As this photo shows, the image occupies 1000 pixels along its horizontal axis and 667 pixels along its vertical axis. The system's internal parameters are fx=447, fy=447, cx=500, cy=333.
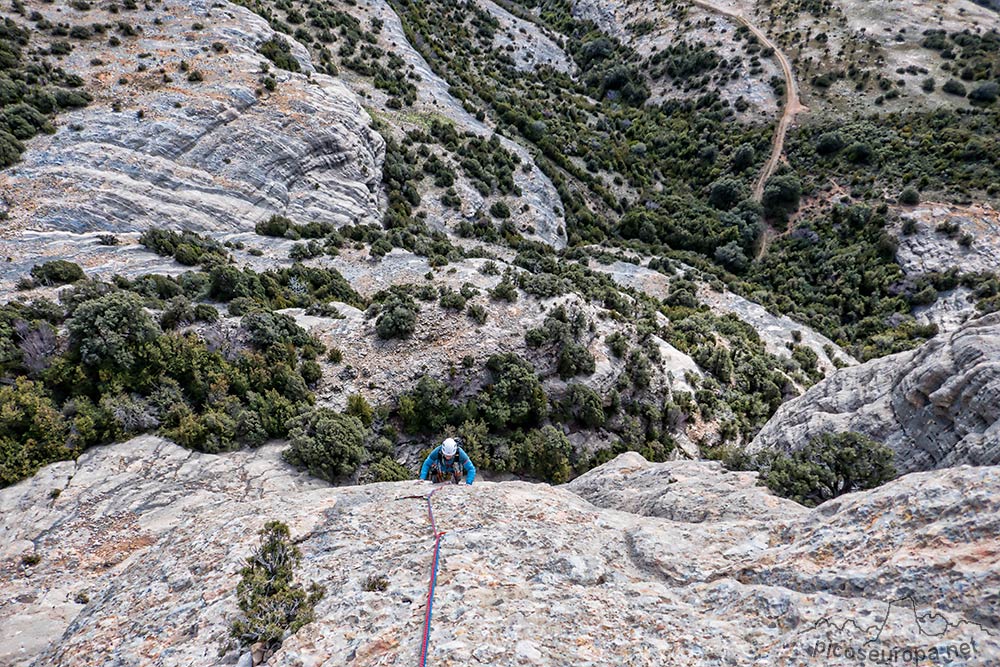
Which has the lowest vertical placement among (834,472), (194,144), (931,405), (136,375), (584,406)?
(584,406)

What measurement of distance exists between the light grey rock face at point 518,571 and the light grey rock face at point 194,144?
2285 centimetres

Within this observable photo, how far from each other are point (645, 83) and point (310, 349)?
82267mm

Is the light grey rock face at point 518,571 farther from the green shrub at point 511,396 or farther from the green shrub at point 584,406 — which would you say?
the green shrub at point 584,406

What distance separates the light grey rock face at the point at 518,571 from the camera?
7044 millimetres

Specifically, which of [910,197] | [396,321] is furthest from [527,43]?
[396,321]

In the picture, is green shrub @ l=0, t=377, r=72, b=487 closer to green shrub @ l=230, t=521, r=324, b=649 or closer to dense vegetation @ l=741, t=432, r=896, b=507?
green shrub @ l=230, t=521, r=324, b=649

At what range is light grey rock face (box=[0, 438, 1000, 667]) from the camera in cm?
704

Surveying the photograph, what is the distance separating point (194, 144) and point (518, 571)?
38.5m

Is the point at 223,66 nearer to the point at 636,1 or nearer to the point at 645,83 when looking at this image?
the point at 645,83

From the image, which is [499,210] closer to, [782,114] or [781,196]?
[781,196]

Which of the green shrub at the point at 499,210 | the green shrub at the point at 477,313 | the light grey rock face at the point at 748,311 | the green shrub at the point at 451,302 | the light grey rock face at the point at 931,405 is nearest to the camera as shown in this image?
the light grey rock face at the point at 931,405

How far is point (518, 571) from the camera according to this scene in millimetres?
9305

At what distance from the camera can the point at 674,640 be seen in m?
7.64

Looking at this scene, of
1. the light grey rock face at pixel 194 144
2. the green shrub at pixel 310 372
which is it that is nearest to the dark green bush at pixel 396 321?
the green shrub at pixel 310 372
